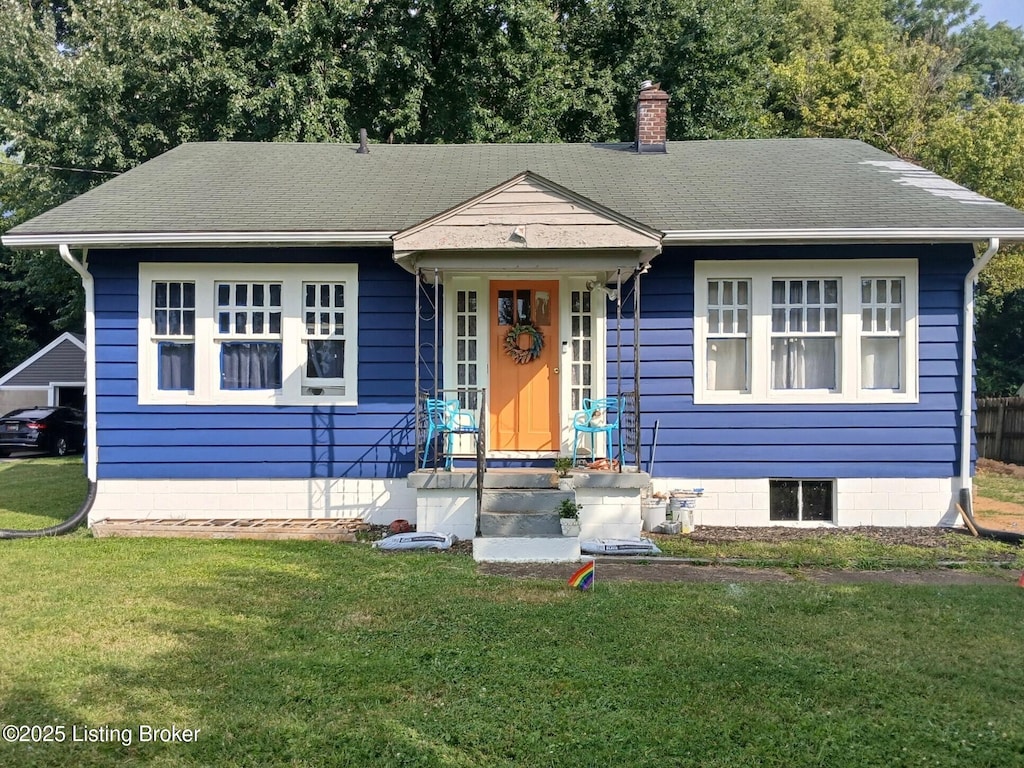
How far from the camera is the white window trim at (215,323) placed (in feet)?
28.9

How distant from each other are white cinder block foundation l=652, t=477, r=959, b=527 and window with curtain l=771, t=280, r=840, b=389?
3.94 feet

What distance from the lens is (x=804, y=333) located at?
8.78 meters

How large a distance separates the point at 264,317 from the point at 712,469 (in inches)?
214

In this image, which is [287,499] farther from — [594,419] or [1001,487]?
[1001,487]

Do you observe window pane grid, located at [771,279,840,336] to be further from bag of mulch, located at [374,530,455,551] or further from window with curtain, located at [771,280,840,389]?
bag of mulch, located at [374,530,455,551]

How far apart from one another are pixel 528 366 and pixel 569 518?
7.62 ft

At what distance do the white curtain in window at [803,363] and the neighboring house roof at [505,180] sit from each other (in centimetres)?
126

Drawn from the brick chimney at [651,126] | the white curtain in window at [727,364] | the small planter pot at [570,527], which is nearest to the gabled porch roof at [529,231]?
the white curtain in window at [727,364]

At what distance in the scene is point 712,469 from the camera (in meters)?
8.83

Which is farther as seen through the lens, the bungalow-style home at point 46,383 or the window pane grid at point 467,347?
the bungalow-style home at point 46,383

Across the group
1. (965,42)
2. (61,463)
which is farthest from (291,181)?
(965,42)

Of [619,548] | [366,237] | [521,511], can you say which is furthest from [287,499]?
[619,548]

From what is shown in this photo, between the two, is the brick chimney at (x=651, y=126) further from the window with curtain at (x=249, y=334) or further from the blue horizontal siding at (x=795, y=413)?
the window with curtain at (x=249, y=334)

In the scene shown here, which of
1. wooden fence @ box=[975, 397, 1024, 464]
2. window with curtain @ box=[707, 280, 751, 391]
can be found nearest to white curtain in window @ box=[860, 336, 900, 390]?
window with curtain @ box=[707, 280, 751, 391]
